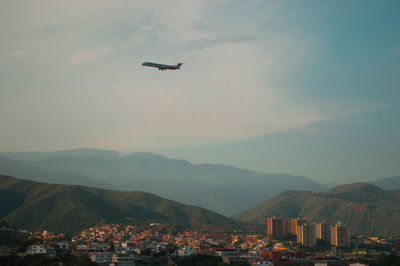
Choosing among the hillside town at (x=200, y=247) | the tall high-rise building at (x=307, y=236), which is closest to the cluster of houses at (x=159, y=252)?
the hillside town at (x=200, y=247)

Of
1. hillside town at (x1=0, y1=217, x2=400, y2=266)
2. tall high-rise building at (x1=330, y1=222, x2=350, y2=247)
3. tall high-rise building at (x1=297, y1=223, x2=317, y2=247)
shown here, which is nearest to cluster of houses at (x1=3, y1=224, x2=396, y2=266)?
hillside town at (x1=0, y1=217, x2=400, y2=266)

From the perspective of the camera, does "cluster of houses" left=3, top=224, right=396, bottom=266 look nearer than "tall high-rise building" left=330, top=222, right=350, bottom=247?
Yes

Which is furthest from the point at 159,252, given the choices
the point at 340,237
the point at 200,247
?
the point at 340,237

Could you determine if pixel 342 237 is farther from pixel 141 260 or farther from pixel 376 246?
pixel 141 260

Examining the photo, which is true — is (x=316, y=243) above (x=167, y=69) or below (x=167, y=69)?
below

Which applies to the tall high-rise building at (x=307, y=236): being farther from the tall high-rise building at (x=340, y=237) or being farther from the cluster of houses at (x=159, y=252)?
the cluster of houses at (x=159, y=252)

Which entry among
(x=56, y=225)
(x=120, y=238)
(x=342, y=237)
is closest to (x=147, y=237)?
(x=120, y=238)

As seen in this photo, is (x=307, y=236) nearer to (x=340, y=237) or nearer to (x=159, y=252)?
(x=340, y=237)

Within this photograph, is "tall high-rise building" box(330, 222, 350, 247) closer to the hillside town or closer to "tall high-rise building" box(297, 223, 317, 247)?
the hillside town
